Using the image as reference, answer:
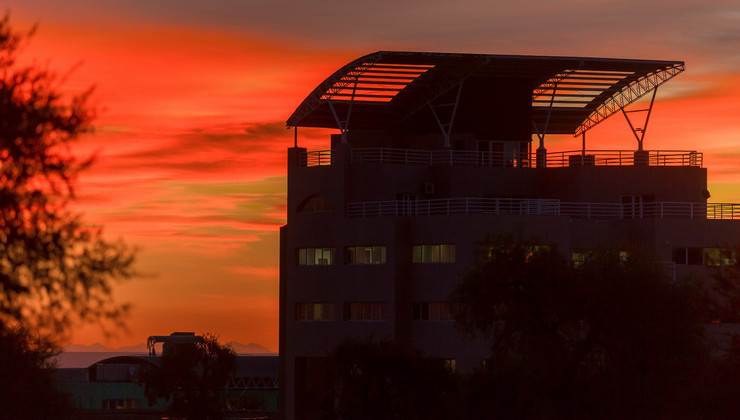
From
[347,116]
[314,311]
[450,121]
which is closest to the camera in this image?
[314,311]

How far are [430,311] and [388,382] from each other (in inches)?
627

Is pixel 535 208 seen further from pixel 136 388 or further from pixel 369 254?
pixel 136 388

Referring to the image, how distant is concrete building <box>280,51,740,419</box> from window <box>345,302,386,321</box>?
92 millimetres

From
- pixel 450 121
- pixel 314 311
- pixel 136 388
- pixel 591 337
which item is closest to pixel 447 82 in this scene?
pixel 450 121

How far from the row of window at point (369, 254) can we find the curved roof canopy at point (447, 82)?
31.0 feet

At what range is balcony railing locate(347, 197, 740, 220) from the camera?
313ft

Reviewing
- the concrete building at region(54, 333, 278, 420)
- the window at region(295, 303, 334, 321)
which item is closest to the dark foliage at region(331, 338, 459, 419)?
the window at region(295, 303, 334, 321)

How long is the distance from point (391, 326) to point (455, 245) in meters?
7.14

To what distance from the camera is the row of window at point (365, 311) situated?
90.8m

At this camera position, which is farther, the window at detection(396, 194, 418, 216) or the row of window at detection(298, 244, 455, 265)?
the window at detection(396, 194, 418, 216)

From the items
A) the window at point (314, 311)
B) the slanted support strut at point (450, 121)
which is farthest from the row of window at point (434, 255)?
the slanted support strut at point (450, 121)

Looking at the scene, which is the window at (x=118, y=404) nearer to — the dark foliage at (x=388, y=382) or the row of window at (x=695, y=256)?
the row of window at (x=695, y=256)

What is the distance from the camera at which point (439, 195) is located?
98812 mm

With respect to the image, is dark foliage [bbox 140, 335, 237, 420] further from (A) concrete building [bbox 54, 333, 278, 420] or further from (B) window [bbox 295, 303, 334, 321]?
(A) concrete building [bbox 54, 333, 278, 420]
